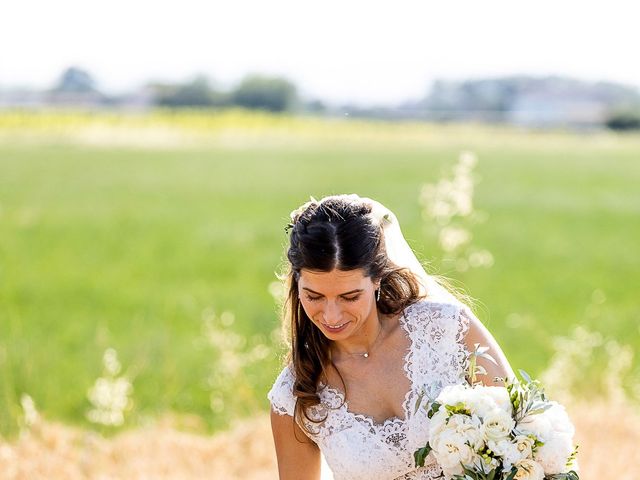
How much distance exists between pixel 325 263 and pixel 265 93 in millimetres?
76101

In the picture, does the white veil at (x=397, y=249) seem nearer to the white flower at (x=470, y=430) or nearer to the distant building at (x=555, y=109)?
the white flower at (x=470, y=430)

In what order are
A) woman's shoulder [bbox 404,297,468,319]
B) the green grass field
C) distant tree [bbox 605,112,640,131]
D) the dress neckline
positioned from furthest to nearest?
distant tree [bbox 605,112,640,131] → the green grass field → woman's shoulder [bbox 404,297,468,319] → the dress neckline

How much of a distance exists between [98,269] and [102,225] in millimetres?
5207

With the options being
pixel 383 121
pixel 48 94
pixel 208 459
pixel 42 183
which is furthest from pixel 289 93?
pixel 208 459

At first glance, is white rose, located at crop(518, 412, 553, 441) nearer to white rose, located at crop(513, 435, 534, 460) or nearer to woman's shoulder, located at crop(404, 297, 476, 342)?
white rose, located at crop(513, 435, 534, 460)

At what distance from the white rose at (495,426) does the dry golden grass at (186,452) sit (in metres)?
2.90

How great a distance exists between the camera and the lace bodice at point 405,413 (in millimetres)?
3184

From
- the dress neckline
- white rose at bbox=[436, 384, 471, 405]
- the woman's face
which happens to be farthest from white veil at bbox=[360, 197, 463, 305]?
white rose at bbox=[436, 384, 471, 405]

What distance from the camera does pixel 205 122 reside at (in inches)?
2714

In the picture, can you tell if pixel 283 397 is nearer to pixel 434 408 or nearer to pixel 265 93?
pixel 434 408

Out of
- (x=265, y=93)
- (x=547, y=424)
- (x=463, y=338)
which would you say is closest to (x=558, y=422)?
(x=547, y=424)

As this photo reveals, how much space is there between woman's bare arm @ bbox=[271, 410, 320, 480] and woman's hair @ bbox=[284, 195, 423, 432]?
0.06 meters

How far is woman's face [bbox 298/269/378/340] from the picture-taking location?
296cm

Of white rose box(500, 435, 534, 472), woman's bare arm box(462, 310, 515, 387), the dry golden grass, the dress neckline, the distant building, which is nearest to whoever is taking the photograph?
white rose box(500, 435, 534, 472)
